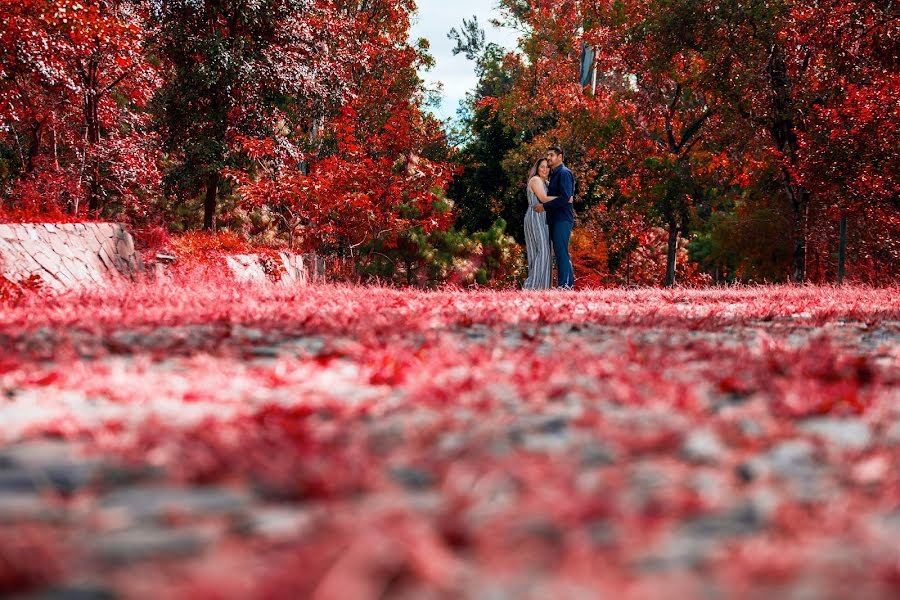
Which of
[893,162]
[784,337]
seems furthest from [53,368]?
[893,162]

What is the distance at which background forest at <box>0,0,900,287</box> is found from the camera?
15.9 meters

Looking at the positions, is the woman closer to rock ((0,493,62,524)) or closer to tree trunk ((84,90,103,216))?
tree trunk ((84,90,103,216))

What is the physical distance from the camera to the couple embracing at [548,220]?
48.0ft

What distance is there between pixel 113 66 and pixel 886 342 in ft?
55.3

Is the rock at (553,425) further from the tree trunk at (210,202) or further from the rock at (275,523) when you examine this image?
→ the tree trunk at (210,202)

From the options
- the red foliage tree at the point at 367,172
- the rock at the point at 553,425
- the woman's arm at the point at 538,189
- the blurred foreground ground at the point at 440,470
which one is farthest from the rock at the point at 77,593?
the red foliage tree at the point at 367,172

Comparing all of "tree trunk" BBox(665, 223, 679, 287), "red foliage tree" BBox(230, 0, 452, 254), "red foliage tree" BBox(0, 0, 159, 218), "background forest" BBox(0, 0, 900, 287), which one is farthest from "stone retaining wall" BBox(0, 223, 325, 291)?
"tree trunk" BBox(665, 223, 679, 287)

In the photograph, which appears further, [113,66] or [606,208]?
[606,208]

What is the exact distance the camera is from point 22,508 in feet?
5.99

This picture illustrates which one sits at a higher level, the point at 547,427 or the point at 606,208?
the point at 606,208

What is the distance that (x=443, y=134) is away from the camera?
94.1ft

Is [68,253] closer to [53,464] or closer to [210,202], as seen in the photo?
[210,202]

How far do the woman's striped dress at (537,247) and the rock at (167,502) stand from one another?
43.8ft

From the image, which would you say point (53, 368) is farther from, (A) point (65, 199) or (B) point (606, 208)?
(B) point (606, 208)
